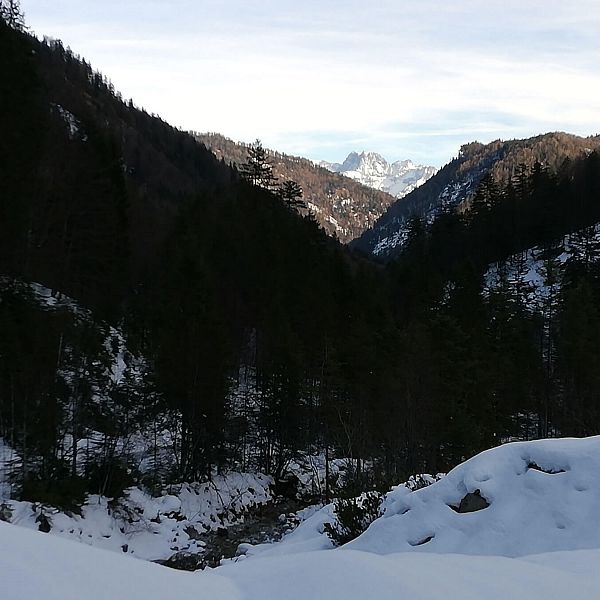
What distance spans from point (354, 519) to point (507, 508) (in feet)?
8.39

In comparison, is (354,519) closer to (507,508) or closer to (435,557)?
(507,508)

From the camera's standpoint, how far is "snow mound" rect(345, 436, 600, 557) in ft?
22.0

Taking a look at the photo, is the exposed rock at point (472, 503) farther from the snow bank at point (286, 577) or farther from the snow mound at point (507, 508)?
the snow bank at point (286, 577)

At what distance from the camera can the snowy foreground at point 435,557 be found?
2.91m

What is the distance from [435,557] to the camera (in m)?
4.45

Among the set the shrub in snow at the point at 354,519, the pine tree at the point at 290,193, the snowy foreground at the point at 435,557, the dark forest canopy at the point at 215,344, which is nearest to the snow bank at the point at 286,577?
the snowy foreground at the point at 435,557

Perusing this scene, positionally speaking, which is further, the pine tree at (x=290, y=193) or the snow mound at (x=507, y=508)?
the pine tree at (x=290, y=193)

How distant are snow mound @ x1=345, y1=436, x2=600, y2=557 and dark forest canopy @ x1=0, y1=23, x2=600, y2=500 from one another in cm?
581

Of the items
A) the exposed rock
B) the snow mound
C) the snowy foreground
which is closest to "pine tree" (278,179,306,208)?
the snowy foreground

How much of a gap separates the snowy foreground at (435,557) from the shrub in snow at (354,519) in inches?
12.0

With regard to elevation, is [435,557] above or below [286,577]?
below

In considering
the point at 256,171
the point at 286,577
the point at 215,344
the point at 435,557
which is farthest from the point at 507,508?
the point at 256,171

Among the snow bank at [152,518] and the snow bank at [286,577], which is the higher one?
the snow bank at [286,577]

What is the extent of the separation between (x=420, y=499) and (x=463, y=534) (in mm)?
951
